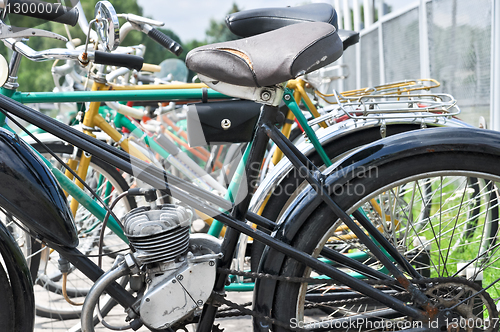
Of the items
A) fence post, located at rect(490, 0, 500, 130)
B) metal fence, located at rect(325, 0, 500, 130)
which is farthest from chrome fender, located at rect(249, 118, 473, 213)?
metal fence, located at rect(325, 0, 500, 130)

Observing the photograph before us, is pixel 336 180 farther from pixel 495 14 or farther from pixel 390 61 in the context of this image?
pixel 390 61

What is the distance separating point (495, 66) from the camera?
301 centimetres

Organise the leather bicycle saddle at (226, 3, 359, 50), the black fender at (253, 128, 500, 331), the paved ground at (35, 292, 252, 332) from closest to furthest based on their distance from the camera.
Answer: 1. the black fender at (253, 128, 500, 331)
2. the leather bicycle saddle at (226, 3, 359, 50)
3. the paved ground at (35, 292, 252, 332)

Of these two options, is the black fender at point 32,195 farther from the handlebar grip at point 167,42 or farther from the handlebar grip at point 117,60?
the handlebar grip at point 167,42

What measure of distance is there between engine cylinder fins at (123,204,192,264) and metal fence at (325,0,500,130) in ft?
8.57

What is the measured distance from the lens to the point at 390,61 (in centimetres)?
568

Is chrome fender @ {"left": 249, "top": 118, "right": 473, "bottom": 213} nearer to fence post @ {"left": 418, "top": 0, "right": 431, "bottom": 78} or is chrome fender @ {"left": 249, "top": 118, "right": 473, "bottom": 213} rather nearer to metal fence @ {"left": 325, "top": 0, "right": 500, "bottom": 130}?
metal fence @ {"left": 325, "top": 0, "right": 500, "bottom": 130}

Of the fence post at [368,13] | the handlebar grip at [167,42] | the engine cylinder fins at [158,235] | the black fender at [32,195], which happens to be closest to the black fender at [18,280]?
the black fender at [32,195]

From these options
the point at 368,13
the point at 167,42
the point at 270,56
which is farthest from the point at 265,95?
the point at 368,13

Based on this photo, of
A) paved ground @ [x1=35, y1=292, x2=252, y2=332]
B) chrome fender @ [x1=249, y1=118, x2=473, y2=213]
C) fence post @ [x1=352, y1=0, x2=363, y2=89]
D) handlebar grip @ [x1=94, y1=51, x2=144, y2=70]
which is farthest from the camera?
fence post @ [x1=352, y1=0, x2=363, y2=89]

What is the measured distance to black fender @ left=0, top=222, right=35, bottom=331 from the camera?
130 centimetres

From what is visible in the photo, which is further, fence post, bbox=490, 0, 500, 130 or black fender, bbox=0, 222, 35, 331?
fence post, bbox=490, 0, 500, 130

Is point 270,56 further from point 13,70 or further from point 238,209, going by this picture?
point 13,70

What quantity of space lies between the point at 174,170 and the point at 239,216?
111 cm
